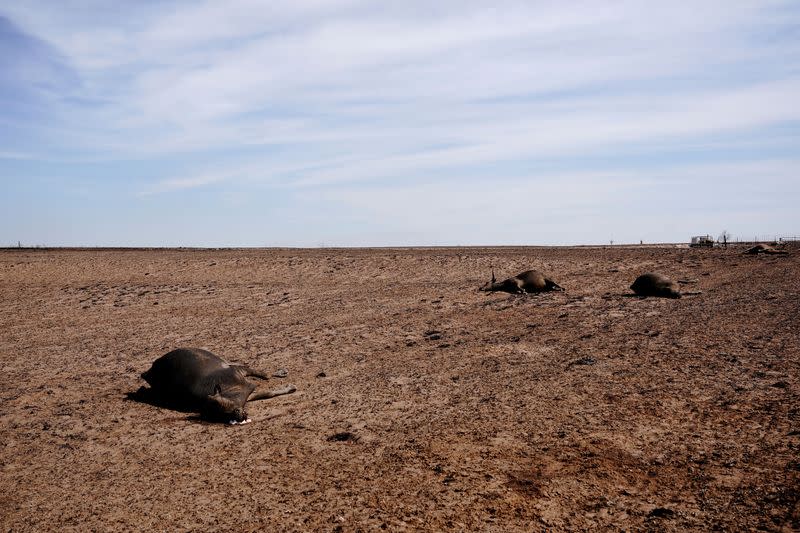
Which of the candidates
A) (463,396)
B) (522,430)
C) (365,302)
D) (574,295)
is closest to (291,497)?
(522,430)

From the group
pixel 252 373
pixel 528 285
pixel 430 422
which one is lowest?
pixel 430 422

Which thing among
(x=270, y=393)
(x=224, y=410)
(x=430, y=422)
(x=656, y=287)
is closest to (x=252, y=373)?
(x=270, y=393)

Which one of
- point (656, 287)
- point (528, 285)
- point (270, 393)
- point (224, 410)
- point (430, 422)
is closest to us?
point (430, 422)

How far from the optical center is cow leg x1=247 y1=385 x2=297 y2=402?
867 cm

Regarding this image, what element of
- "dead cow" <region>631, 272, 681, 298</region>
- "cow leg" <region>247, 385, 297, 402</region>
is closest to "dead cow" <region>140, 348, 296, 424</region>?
"cow leg" <region>247, 385, 297, 402</region>

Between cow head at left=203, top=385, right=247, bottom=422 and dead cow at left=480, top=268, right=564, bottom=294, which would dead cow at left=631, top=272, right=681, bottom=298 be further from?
cow head at left=203, top=385, right=247, bottom=422

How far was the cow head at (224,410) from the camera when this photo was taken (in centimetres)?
791

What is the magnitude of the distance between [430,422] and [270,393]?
260 cm

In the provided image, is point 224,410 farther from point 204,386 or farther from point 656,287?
point 656,287

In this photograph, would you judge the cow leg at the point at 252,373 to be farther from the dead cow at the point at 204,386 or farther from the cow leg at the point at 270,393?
the cow leg at the point at 270,393

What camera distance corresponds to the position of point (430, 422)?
7336 mm

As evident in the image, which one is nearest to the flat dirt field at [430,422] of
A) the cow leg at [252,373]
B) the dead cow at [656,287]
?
the cow leg at [252,373]

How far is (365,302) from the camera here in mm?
17062

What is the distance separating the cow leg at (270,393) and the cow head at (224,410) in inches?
23.4
